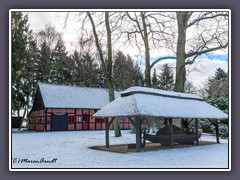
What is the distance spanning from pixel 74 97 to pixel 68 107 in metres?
0.83

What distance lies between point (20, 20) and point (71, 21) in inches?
50.8

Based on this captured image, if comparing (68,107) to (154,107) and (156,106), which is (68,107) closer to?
(156,106)

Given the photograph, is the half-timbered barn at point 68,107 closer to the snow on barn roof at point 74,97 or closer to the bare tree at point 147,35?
the snow on barn roof at point 74,97

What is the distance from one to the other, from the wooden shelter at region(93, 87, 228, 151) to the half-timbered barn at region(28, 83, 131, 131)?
8.02 metres

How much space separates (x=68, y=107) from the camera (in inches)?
755

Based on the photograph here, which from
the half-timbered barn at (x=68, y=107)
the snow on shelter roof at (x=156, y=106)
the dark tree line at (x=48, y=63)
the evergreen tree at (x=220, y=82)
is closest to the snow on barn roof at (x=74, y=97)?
the half-timbered barn at (x=68, y=107)

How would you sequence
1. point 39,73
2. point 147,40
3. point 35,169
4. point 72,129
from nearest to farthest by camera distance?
point 35,169 < point 147,40 < point 39,73 < point 72,129

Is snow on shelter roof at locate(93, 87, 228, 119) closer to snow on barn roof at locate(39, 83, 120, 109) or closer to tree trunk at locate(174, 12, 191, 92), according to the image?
tree trunk at locate(174, 12, 191, 92)

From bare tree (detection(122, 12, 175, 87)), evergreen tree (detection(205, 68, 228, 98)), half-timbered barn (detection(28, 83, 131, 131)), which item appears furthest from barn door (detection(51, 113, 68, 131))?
evergreen tree (detection(205, 68, 228, 98))

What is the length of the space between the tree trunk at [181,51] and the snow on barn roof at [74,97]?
297 inches

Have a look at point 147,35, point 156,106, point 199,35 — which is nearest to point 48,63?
point 147,35

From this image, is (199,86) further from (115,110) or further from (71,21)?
(71,21)

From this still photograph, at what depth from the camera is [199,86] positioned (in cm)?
1023
